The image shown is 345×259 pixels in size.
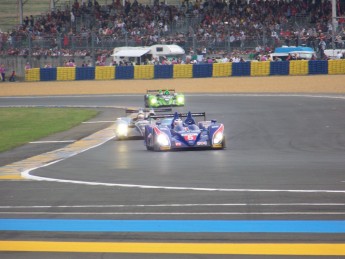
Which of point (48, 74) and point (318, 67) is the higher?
point (318, 67)

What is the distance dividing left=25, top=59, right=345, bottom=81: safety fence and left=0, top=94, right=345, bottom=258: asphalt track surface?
19.5 meters

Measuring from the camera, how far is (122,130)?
20.5m

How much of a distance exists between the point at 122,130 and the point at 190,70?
23160 millimetres

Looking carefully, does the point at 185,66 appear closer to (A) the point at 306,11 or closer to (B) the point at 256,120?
(A) the point at 306,11

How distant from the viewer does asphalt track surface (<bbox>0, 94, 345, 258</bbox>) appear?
8.27 m

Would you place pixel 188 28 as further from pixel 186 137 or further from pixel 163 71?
pixel 186 137

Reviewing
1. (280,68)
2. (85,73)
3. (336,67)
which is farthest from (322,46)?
(85,73)

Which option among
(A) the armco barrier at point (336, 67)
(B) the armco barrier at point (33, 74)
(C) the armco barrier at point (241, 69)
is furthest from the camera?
(B) the armco barrier at point (33, 74)

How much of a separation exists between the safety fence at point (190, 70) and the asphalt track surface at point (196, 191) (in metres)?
19.5

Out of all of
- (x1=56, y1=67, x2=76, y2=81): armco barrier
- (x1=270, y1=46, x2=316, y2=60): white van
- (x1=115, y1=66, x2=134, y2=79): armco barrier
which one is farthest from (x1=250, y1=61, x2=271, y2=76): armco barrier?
(x1=56, y1=67, x2=76, y2=81): armco barrier

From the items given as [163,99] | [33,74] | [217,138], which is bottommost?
[217,138]

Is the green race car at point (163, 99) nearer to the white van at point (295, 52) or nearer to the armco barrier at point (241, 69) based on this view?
the armco barrier at point (241, 69)

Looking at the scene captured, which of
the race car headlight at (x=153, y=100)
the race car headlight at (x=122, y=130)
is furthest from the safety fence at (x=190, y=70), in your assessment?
the race car headlight at (x=122, y=130)

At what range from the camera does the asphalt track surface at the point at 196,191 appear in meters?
8.27
